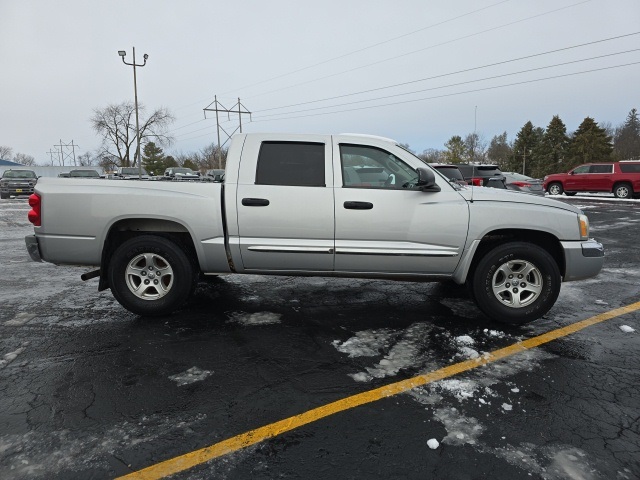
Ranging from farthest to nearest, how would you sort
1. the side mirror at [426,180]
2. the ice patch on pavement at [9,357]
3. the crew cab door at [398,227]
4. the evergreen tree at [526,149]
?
the evergreen tree at [526,149] < the crew cab door at [398,227] < the side mirror at [426,180] < the ice patch on pavement at [9,357]

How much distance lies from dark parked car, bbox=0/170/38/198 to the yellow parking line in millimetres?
26838

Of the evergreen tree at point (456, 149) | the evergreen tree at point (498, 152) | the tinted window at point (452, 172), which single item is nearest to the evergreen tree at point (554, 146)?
the evergreen tree at point (498, 152)

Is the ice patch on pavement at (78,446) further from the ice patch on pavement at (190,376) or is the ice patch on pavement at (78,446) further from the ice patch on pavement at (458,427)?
the ice patch on pavement at (458,427)

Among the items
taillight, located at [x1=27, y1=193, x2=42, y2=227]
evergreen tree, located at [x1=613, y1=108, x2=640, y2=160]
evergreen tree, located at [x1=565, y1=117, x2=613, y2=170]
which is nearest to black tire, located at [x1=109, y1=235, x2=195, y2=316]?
taillight, located at [x1=27, y1=193, x2=42, y2=227]

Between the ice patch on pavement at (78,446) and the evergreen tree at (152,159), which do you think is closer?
the ice patch on pavement at (78,446)

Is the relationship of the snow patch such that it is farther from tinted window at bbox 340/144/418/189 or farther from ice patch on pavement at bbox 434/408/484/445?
tinted window at bbox 340/144/418/189

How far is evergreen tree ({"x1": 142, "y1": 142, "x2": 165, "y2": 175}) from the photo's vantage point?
7525 centimetres

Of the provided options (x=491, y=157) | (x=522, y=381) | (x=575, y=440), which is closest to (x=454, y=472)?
(x=575, y=440)

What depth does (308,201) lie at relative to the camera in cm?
404

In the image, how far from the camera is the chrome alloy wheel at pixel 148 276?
4238 millimetres

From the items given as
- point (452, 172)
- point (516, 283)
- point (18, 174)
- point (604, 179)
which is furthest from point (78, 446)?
point (18, 174)

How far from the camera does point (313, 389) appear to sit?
2.94m

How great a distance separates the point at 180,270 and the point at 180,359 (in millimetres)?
1078

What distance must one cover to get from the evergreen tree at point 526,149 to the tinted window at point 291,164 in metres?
66.3
